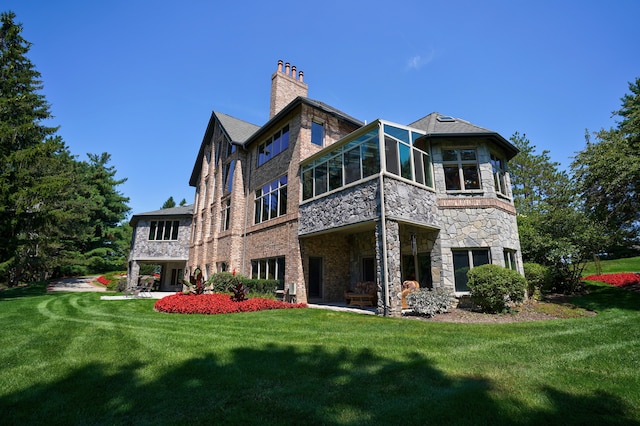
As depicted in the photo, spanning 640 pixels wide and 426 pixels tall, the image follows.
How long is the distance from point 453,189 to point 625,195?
6.23 meters

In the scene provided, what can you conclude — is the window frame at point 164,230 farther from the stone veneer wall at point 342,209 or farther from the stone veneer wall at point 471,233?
the stone veneer wall at point 471,233

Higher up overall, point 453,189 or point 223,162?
point 223,162

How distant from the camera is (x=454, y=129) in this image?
13.2m

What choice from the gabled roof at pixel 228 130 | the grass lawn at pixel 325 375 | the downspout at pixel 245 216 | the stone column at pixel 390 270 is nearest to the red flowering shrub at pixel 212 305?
the grass lawn at pixel 325 375

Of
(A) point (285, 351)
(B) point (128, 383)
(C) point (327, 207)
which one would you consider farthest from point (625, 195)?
(B) point (128, 383)

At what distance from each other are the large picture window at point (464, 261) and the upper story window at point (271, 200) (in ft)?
27.0

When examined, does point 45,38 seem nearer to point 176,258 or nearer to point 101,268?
point 176,258

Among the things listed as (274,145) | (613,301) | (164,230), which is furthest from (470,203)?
(164,230)

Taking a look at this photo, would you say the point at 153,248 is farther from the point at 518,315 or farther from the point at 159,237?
the point at 518,315

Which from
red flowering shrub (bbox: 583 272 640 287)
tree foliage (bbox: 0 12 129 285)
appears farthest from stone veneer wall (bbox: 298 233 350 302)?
red flowering shrub (bbox: 583 272 640 287)

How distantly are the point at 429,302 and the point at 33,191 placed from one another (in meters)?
18.2

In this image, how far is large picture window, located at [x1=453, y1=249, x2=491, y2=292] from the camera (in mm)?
11805

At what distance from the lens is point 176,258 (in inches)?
1059

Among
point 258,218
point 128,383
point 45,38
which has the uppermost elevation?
point 45,38
